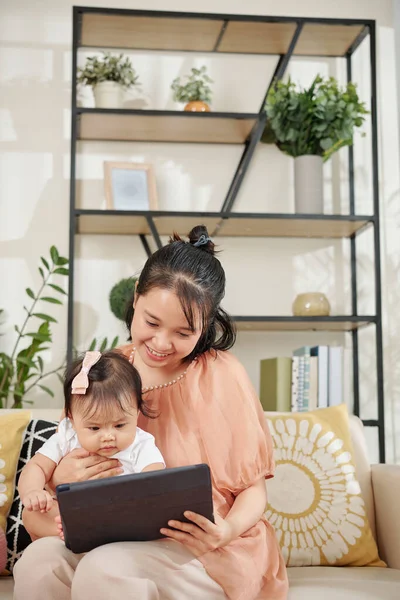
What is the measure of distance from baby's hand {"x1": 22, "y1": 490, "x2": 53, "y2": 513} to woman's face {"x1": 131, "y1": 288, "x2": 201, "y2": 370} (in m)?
0.33

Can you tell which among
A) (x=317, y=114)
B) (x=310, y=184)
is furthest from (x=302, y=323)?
(x=317, y=114)

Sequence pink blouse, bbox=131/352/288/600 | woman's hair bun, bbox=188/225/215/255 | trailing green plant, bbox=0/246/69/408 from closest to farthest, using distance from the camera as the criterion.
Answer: pink blouse, bbox=131/352/288/600, woman's hair bun, bbox=188/225/215/255, trailing green plant, bbox=0/246/69/408

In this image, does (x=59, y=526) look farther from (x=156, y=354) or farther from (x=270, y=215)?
(x=270, y=215)

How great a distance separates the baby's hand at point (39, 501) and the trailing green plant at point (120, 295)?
1519 millimetres

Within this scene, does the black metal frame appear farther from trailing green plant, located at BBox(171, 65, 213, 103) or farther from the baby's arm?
the baby's arm

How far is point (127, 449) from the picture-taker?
1482mm

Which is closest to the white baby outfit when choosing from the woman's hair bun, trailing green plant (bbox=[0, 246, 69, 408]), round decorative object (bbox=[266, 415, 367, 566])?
the woman's hair bun

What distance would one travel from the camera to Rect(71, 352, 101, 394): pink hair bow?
4.66ft

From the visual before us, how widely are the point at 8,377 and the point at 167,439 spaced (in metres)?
1.44

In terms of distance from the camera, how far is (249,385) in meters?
1.64

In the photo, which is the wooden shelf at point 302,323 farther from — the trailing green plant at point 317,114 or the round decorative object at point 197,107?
the round decorative object at point 197,107

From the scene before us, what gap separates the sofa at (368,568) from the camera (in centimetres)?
159

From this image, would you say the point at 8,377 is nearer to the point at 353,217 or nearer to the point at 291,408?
the point at 291,408

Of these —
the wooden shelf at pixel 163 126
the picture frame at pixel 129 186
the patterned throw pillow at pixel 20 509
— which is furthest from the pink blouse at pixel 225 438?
the wooden shelf at pixel 163 126
